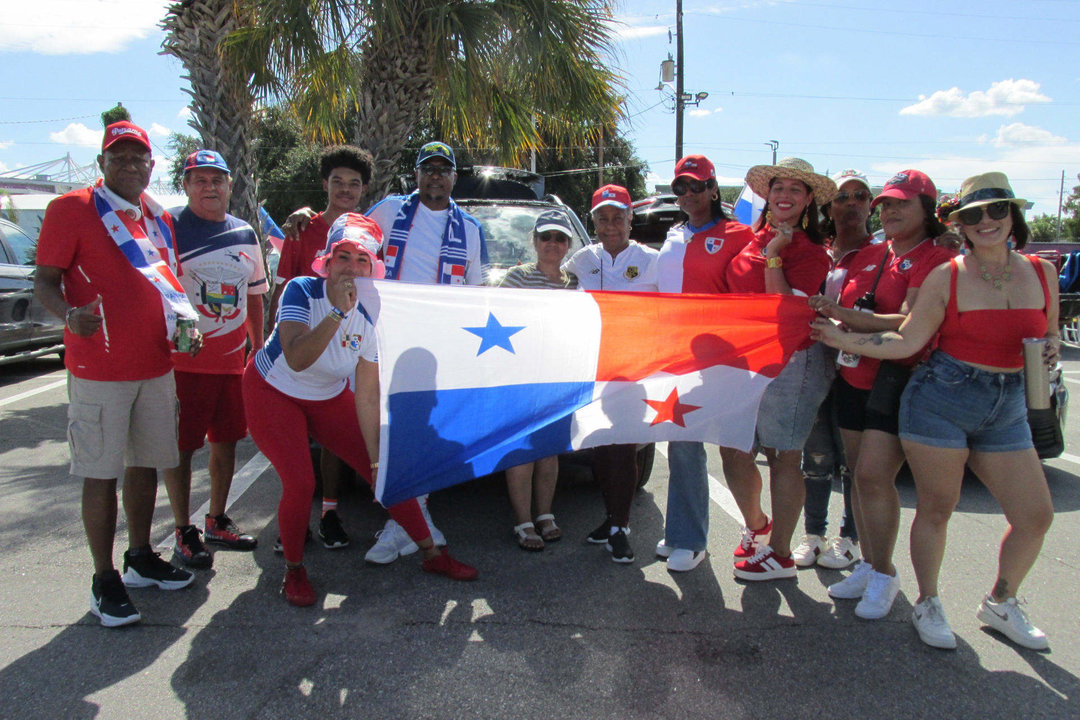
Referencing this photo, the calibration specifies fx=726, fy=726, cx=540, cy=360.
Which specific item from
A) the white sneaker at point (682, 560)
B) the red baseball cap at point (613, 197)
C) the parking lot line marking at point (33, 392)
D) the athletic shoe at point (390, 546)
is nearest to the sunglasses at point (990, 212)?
the red baseball cap at point (613, 197)

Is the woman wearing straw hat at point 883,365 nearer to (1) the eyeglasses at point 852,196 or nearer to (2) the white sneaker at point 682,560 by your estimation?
(1) the eyeglasses at point 852,196

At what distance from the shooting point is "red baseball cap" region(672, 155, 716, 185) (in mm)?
3670

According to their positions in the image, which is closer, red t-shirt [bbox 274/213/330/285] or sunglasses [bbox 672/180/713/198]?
sunglasses [bbox 672/180/713/198]

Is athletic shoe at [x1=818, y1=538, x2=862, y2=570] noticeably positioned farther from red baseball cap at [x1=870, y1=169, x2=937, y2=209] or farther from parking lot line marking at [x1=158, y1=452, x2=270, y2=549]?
parking lot line marking at [x1=158, y1=452, x2=270, y2=549]

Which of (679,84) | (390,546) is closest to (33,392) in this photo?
(390,546)

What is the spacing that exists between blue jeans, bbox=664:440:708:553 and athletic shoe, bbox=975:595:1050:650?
1.28 m

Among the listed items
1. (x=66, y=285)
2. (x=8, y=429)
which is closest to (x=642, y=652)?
(x=66, y=285)

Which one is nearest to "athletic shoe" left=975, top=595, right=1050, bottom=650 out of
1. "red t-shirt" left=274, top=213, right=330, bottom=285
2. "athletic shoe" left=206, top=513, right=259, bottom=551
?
"athletic shoe" left=206, top=513, right=259, bottom=551

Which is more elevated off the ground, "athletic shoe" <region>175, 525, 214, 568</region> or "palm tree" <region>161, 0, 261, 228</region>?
"palm tree" <region>161, 0, 261, 228</region>

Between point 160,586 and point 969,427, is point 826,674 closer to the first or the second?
point 969,427

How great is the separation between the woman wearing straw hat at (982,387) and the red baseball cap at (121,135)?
3.41 meters

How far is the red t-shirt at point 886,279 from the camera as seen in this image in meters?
3.14

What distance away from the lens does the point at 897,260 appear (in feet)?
10.7

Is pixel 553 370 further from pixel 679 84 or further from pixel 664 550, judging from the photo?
pixel 679 84
